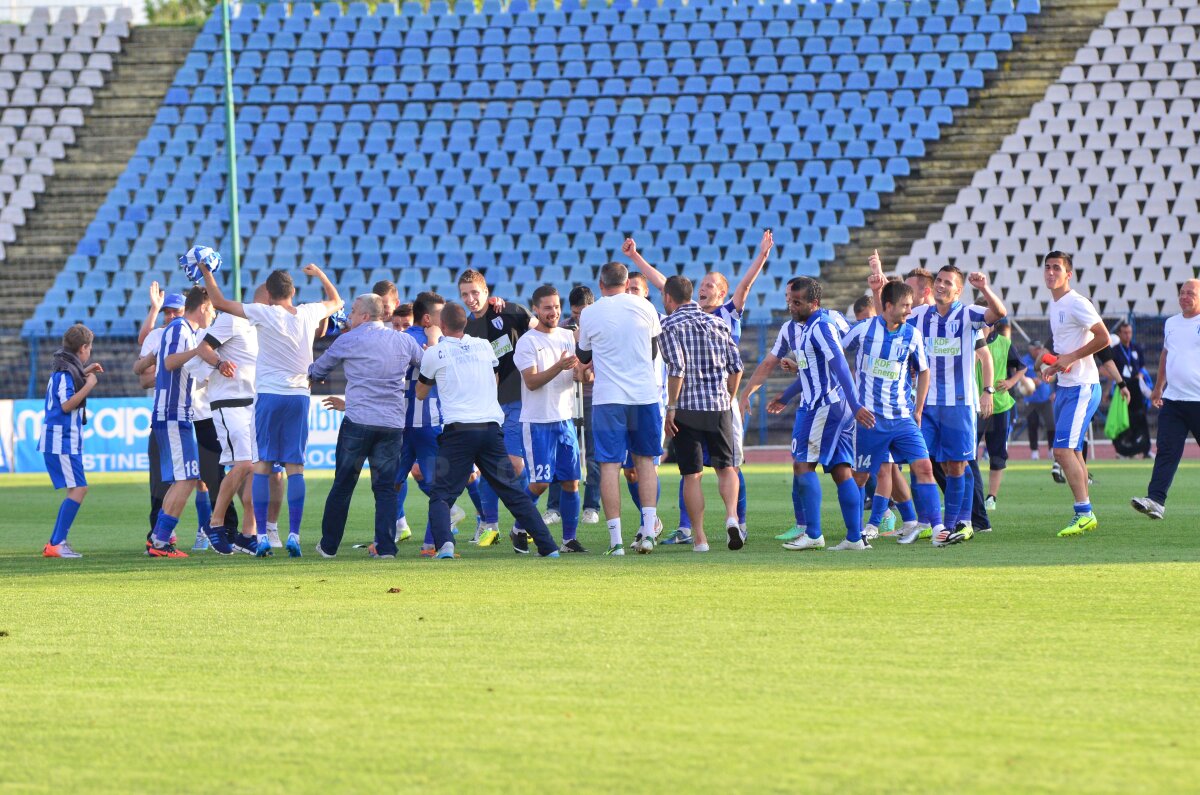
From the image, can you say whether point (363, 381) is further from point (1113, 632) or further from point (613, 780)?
point (613, 780)

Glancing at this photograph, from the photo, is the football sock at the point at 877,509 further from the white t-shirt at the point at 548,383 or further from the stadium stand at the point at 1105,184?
the stadium stand at the point at 1105,184

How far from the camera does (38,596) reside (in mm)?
8625

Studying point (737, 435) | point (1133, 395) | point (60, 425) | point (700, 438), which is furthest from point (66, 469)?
point (1133, 395)

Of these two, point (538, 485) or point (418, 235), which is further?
point (418, 235)

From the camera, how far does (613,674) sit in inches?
227

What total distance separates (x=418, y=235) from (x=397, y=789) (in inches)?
1054

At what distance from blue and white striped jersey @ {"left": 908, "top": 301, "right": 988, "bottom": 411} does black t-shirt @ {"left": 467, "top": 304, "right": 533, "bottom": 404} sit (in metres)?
2.97

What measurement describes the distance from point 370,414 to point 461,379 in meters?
0.75

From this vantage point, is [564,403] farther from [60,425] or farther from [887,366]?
[60,425]

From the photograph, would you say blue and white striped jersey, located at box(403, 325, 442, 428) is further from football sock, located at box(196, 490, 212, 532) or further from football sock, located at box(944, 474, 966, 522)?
football sock, located at box(944, 474, 966, 522)

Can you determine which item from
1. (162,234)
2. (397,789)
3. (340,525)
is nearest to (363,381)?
(340,525)

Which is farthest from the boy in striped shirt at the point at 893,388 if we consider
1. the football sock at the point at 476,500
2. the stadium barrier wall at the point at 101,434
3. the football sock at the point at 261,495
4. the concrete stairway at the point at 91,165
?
the concrete stairway at the point at 91,165

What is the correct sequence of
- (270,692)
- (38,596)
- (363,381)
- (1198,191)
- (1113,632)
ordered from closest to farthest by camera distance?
(270,692) → (1113,632) → (38,596) → (363,381) → (1198,191)

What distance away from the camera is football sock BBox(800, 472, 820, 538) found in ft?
35.1
